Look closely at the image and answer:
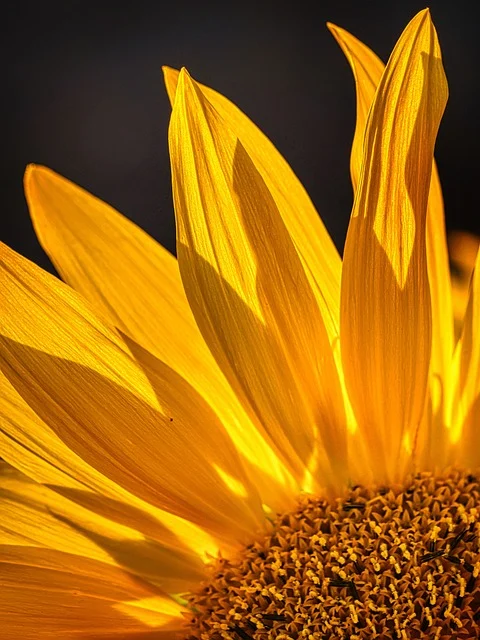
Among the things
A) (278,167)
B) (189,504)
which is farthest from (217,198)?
(189,504)

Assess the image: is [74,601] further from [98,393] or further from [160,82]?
[160,82]

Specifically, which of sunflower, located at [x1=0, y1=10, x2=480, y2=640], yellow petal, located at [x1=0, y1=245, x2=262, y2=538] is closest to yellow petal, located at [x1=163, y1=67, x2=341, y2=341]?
sunflower, located at [x1=0, y1=10, x2=480, y2=640]

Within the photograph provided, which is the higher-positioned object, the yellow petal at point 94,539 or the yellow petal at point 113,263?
the yellow petal at point 113,263

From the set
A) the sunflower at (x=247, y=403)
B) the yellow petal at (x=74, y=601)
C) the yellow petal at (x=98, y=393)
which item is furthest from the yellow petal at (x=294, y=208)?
the yellow petal at (x=74, y=601)

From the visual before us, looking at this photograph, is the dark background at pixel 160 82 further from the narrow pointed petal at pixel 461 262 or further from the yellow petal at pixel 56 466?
the yellow petal at pixel 56 466

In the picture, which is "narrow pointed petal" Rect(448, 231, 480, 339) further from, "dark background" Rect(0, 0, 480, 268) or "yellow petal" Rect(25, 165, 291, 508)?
"yellow petal" Rect(25, 165, 291, 508)

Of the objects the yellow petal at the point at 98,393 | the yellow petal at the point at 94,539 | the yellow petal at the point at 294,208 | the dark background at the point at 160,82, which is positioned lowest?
the yellow petal at the point at 94,539
